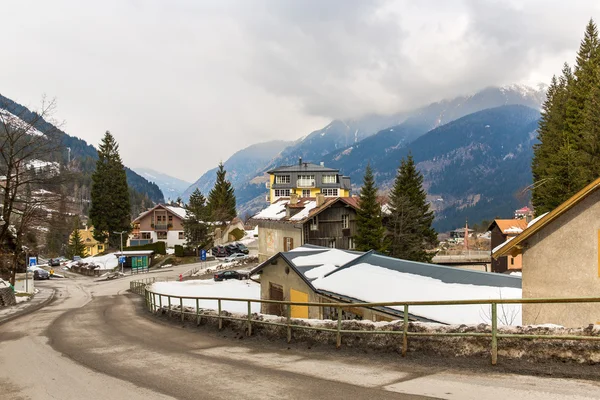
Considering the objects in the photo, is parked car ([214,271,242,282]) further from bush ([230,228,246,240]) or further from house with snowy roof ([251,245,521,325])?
bush ([230,228,246,240])

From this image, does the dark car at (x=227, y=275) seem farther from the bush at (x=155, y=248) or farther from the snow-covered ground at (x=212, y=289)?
the bush at (x=155, y=248)

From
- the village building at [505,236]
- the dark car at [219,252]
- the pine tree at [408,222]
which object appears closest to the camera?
the village building at [505,236]

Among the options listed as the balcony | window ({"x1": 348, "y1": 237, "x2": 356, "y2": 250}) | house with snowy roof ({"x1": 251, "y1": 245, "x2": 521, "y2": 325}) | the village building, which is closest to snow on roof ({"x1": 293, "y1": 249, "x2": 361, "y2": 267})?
house with snowy roof ({"x1": 251, "y1": 245, "x2": 521, "y2": 325})

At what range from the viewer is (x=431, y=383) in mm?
7715

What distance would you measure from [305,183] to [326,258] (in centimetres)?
9350

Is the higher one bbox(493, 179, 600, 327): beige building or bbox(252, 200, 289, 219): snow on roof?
bbox(252, 200, 289, 219): snow on roof

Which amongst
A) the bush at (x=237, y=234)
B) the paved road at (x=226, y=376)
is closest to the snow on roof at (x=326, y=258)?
the paved road at (x=226, y=376)

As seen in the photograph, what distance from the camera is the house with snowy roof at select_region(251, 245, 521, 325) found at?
15.9m

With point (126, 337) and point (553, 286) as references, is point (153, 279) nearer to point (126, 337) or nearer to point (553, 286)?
point (126, 337)

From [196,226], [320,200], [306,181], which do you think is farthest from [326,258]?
[306,181]

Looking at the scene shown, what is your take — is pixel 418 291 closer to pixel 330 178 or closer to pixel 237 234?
pixel 237 234

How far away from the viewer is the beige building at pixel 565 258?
42.1ft

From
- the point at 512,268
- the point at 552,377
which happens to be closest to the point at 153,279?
the point at 512,268

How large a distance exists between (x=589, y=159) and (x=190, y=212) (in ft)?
196
